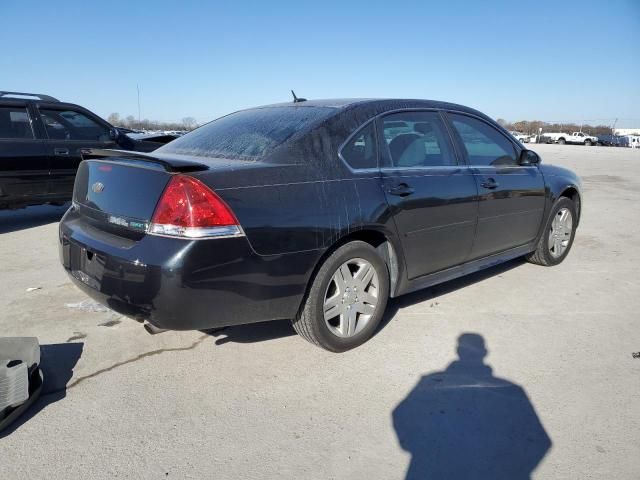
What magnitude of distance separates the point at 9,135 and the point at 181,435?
5889 mm

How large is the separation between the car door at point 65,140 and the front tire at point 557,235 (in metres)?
6.05

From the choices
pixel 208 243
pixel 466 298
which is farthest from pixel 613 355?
pixel 208 243

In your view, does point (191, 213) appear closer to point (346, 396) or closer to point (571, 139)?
point (346, 396)

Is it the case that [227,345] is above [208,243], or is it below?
below

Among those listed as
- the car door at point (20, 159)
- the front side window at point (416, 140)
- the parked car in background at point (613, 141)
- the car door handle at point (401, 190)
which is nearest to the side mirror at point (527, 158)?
the front side window at point (416, 140)

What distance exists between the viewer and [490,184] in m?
4.05

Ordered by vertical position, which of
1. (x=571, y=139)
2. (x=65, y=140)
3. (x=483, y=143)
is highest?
(x=571, y=139)

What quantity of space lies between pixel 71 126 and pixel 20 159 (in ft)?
3.21

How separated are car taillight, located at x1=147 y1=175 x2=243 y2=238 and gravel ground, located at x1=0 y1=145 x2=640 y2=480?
95 centimetres

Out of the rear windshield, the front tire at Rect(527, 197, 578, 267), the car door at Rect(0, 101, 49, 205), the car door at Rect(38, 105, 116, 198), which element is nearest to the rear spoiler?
the rear windshield

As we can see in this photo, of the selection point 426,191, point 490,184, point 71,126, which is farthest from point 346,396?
point 71,126

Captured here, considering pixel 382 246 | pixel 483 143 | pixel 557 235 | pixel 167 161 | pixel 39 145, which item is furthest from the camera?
pixel 39 145

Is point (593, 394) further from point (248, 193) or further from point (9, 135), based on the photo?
point (9, 135)

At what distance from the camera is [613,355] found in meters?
3.29
